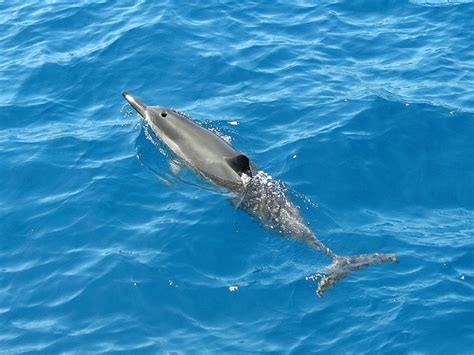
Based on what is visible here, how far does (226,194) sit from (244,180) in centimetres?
49

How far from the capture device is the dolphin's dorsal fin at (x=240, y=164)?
47.0 ft

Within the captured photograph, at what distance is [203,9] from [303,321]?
43.6ft

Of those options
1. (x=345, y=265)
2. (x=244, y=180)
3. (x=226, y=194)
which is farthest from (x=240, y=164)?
(x=345, y=265)

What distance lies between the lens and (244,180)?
14.5 m

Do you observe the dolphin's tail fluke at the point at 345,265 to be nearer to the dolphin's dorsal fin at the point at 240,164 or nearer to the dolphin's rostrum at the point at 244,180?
the dolphin's rostrum at the point at 244,180

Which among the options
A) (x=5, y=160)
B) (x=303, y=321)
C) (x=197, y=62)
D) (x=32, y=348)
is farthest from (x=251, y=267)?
(x=197, y=62)

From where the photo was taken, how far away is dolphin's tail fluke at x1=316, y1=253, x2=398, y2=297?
12.5 metres

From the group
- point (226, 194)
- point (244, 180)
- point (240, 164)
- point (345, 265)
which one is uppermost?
point (240, 164)

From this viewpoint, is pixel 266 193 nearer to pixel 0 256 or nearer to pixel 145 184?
pixel 145 184

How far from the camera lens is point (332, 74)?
18.9 meters

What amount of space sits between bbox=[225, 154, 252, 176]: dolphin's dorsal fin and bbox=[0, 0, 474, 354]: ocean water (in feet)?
2.15

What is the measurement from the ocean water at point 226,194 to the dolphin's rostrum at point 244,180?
0.22 meters

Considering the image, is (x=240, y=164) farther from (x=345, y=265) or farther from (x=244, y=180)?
(x=345, y=265)

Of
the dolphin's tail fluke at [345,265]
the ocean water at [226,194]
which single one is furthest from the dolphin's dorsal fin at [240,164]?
the dolphin's tail fluke at [345,265]
